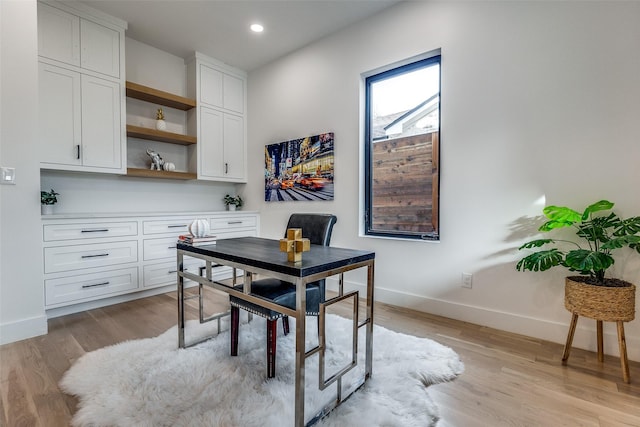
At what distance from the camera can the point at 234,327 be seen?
184 centimetres

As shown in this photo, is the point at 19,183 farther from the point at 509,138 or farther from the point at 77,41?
the point at 509,138

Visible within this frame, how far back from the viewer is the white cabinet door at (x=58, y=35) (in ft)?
8.66

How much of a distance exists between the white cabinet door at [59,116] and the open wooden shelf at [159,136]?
0.49m

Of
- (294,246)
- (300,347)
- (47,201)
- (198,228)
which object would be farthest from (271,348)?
(47,201)

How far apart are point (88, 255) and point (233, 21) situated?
2.69 m

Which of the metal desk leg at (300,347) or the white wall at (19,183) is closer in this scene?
the metal desk leg at (300,347)

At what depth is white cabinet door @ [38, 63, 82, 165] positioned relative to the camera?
266 cm

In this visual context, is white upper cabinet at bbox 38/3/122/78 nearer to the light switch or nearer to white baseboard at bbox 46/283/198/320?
the light switch

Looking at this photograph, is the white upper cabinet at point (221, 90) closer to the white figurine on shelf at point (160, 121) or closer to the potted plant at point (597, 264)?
the white figurine on shelf at point (160, 121)

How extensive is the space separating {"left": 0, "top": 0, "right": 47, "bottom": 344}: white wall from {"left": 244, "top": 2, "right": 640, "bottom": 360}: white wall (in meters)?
2.62

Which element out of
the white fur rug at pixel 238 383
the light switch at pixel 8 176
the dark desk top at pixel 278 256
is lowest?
the white fur rug at pixel 238 383

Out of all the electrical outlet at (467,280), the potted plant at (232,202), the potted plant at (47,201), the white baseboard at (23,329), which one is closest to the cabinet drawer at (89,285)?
the white baseboard at (23,329)

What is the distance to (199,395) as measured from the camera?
1474 millimetres

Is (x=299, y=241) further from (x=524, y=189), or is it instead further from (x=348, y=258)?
(x=524, y=189)
